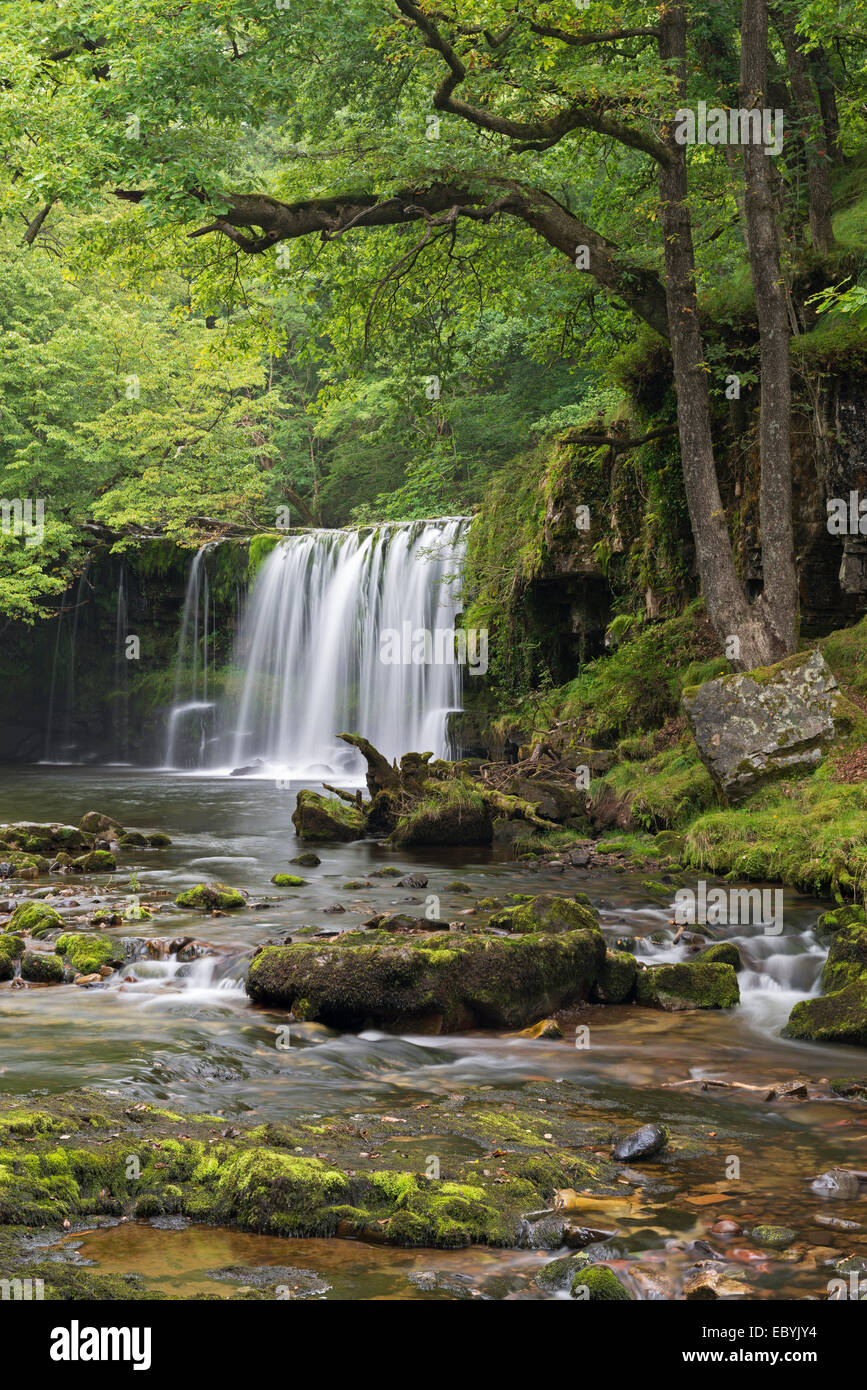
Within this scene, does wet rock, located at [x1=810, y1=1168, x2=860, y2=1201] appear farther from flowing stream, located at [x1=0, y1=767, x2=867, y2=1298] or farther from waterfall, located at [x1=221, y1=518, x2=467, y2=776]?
waterfall, located at [x1=221, y1=518, x2=467, y2=776]

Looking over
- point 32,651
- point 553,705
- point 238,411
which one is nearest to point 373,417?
point 238,411

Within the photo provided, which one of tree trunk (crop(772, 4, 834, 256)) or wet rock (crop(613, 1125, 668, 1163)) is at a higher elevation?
tree trunk (crop(772, 4, 834, 256))

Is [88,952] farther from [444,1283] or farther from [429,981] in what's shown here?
[444,1283]

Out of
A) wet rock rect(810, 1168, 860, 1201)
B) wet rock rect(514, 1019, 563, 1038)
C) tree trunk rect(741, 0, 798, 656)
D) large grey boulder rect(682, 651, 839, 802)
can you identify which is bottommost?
wet rock rect(514, 1019, 563, 1038)

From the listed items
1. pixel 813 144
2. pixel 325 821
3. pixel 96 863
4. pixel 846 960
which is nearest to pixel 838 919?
pixel 846 960

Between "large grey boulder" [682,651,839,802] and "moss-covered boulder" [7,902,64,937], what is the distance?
22.0ft

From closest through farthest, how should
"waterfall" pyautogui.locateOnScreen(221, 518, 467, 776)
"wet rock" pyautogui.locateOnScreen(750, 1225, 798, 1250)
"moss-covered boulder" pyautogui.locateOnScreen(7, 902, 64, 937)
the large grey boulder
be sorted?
1. "wet rock" pyautogui.locateOnScreen(750, 1225, 798, 1250)
2. "moss-covered boulder" pyautogui.locateOnScreen(7, 902, 64, 937)
3. the large grey boulder
4. "waterfall" pyautogui.locateOnScreen(221, 518, 467, 776)

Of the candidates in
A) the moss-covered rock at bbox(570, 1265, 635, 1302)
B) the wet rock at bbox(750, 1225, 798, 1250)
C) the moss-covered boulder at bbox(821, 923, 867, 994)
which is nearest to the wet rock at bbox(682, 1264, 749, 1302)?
the moss-covered rock at bbox(570, 1265, 635, 1302)

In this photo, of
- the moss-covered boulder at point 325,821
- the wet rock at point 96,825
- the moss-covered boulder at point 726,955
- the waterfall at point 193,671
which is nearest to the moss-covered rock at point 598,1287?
the moss-covered boulder at point 726,955

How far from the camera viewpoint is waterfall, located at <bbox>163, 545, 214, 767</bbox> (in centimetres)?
2964

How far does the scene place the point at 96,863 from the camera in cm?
1270

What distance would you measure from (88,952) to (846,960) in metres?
5.45

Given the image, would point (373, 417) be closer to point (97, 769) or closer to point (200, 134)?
point (97, 769)

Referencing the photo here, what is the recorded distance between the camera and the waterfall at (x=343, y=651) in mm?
22688
